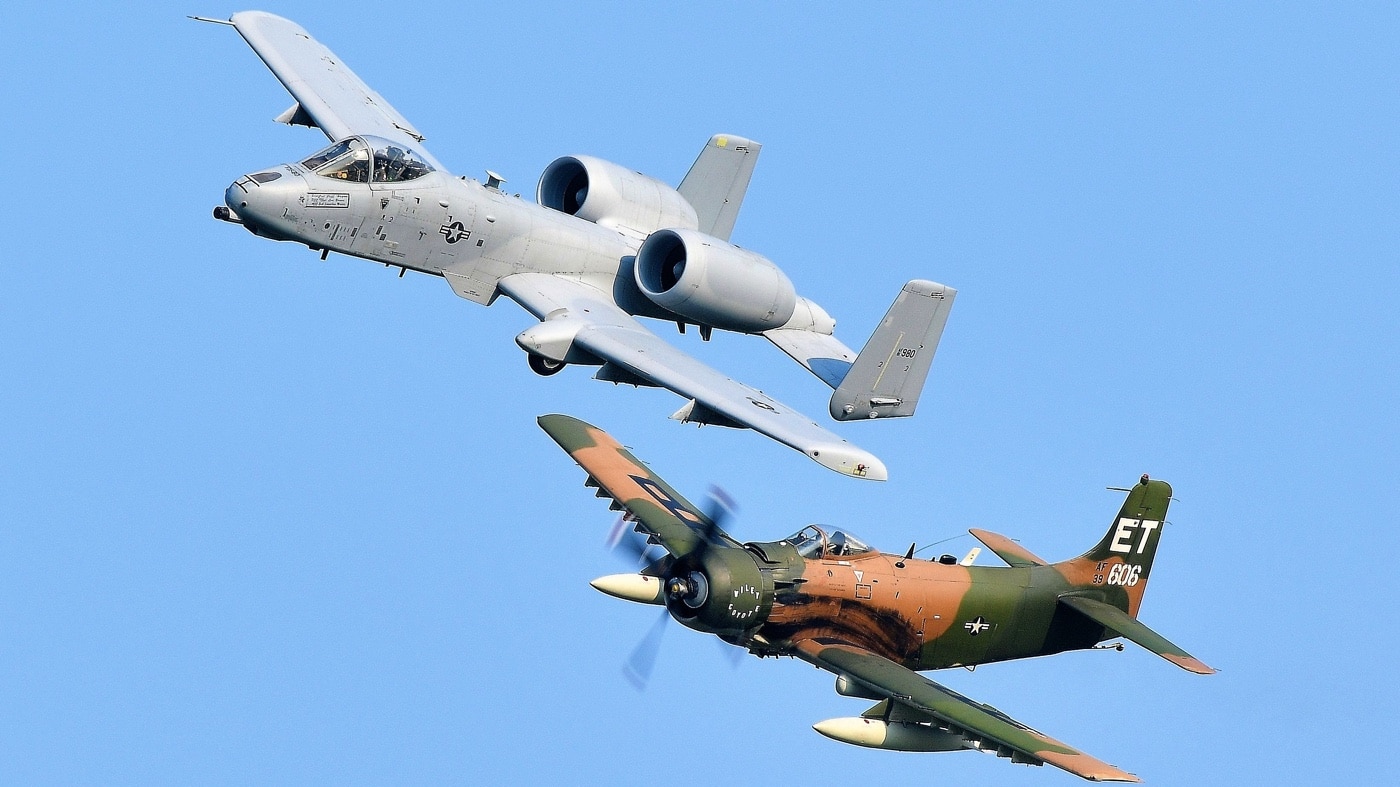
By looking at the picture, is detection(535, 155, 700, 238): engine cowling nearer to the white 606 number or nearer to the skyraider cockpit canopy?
the skyraider cockpit canopy

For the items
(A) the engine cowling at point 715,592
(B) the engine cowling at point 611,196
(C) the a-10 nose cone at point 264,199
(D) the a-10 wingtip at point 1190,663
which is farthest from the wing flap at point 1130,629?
(C) the a-10 nose cone at point 264,199

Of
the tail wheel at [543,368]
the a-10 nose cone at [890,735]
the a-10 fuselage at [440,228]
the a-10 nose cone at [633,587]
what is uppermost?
the a-10 fuselage at [440,228]

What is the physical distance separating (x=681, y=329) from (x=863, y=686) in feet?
32.2

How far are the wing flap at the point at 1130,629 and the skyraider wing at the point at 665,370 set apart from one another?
3.69 meters

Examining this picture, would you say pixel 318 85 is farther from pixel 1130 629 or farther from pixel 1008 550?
pixel 1130 629

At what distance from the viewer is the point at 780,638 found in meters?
31.3

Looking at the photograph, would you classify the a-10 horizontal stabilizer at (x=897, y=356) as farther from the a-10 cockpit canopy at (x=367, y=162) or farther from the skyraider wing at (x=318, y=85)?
the skyraider wing at (x=318, y=85)

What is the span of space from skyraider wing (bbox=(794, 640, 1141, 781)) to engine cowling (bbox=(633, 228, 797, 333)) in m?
7.79

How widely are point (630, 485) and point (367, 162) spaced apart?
24.6ft

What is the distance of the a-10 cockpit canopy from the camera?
3641 centimetres

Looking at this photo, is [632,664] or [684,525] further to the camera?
[684,525]

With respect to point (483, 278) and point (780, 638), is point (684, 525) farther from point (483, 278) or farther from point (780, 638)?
point (483, 278)

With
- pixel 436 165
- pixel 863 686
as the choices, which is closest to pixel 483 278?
pixel 436 165

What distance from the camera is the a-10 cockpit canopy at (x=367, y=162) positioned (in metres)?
36.4
